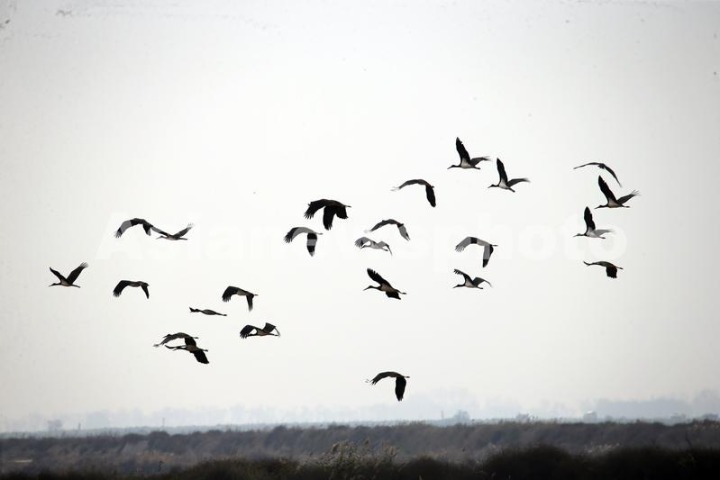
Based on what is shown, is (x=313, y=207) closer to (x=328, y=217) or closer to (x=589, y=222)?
(x=328, y=217)

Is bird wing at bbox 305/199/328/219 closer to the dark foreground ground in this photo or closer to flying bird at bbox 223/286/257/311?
flying bird at bbox 223/286/257/311

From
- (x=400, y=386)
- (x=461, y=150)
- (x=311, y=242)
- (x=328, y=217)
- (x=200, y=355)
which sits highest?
(x=461, y=150)

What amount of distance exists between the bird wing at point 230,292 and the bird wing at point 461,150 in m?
6.25

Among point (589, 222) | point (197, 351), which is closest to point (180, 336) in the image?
point (197, 351)

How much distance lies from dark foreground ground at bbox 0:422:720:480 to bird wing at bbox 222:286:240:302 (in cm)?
531

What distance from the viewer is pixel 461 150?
85.6ft

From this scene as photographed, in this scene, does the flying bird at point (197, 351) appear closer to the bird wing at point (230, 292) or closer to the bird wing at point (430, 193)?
the bird wing at point (230, 292)

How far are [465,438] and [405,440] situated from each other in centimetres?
398

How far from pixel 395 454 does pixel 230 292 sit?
6.91 meters

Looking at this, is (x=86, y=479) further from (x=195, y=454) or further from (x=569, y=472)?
(x=195, y=454)

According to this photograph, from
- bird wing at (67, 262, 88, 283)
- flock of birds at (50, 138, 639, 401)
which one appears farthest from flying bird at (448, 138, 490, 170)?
bird wing at (67, 262, 88, 283)

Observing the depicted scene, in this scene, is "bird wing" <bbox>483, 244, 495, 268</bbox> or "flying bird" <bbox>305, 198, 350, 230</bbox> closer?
"flying bird" <bbox>305, 198, 350, 230</bbox>

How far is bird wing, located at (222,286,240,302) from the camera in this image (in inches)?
987

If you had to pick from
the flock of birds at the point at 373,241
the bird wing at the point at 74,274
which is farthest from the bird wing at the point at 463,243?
the bird wing at the point at 74,274
